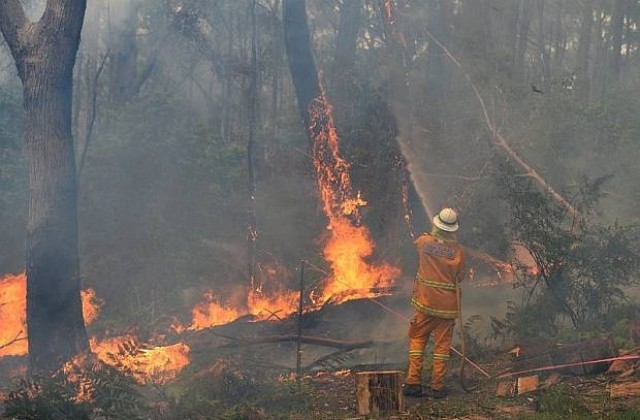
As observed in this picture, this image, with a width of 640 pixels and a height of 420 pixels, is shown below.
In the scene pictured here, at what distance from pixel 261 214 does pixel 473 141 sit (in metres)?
5.81

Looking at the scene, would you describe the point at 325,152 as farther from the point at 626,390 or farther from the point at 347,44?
the point at 626,390

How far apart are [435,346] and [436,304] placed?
49 cm

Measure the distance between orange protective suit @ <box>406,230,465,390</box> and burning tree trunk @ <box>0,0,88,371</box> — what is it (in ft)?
15.6

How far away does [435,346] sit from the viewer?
751 cm

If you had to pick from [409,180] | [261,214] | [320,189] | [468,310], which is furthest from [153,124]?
[468,310]

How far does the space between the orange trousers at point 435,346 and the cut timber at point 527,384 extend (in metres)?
0.81

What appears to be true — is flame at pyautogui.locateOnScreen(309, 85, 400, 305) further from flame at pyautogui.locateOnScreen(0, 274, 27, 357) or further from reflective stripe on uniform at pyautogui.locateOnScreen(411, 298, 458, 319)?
flame at pyautogui.locateOnScreen(0, 274, 27, 357)

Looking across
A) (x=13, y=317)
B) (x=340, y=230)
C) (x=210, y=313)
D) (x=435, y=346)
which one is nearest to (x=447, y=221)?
(x=435, y=346)

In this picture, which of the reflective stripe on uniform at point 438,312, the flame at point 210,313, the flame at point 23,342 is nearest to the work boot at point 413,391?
the reflective stripe on uniform at point 438,312

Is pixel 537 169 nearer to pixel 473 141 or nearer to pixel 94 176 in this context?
pixel 473 141

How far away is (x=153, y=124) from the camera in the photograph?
19375 millimetres

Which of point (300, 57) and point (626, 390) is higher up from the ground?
point (300, 57)

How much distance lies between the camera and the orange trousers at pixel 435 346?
7406mm

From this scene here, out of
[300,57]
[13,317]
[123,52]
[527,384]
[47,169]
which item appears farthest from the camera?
[123,52]
